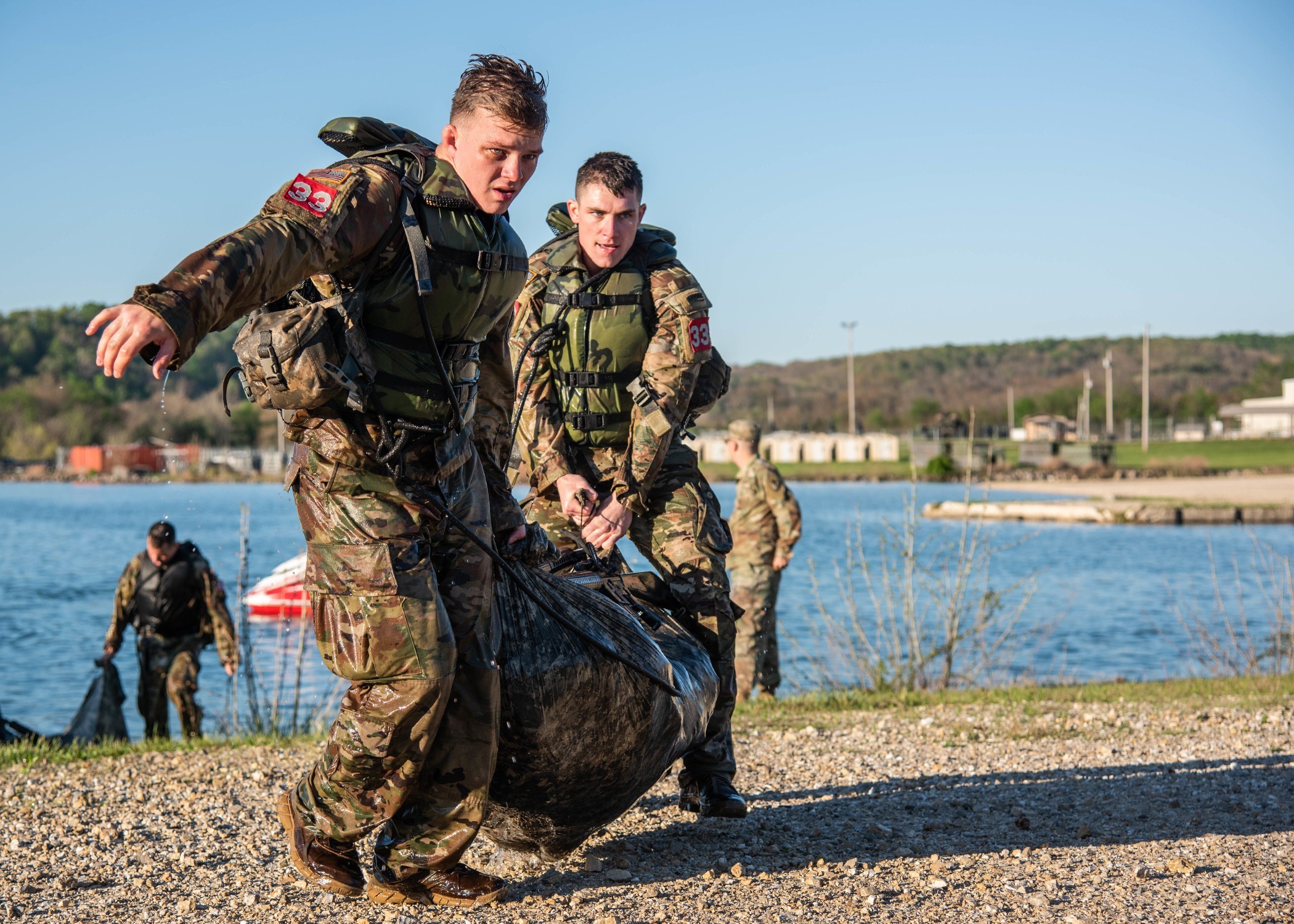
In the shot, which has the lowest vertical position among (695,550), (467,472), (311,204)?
(695,550)

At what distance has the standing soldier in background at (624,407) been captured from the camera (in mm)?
5289

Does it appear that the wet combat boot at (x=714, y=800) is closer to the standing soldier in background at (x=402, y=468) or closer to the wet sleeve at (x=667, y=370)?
the wet sleeve at (x=667, y=370)

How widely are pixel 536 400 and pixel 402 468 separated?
181 cm

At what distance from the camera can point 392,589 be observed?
142 inches

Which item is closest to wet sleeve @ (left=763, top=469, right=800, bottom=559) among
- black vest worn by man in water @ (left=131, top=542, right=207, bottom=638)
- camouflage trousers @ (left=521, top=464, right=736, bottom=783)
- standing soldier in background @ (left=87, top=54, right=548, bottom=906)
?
black vest worn by man in water @ (left=131, top=542, right=207, bottom=638)

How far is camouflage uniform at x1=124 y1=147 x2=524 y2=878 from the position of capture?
360 centimetres

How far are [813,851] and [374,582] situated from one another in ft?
7.08

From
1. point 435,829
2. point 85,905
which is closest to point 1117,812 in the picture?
point 435,829

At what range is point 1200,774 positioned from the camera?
6148 mm

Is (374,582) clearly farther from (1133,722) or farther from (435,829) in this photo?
(1133,722)

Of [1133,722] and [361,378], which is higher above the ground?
[361,378]

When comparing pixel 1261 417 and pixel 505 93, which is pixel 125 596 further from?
pixel 1261 417

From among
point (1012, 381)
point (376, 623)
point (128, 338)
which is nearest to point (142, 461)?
point (376, 623)

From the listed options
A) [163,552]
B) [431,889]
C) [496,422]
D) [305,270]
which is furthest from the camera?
[163,552]
